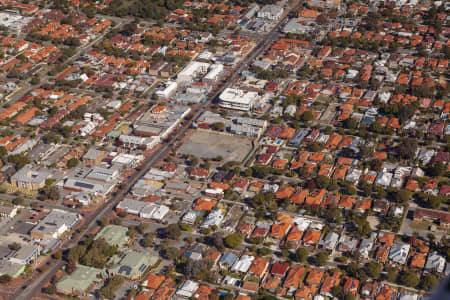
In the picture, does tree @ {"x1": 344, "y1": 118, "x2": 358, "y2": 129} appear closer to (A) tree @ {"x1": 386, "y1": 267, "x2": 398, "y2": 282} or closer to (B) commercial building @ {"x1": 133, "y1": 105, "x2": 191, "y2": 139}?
(B) commercial building @ {"x1": 133, "y1": 105, "x2": 191, "y2": 139}

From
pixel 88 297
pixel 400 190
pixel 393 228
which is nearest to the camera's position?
pixel 88 297

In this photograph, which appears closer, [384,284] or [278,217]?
[384,284]

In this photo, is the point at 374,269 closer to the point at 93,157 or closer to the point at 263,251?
the point at 263,251

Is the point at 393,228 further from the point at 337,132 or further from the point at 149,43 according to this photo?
the point at 149,43

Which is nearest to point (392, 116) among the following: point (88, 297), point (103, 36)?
point (88, 297)

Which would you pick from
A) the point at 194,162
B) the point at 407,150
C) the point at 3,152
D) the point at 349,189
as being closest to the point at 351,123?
the point at 407,150

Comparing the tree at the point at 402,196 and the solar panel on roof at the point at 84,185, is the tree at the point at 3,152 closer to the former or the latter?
the solar panel on roof at the point at 84,185

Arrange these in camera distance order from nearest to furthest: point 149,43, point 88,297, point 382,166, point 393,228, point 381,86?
point 88,297 → point 393,228 → point 382,166 → point 381,86 → point 149,43

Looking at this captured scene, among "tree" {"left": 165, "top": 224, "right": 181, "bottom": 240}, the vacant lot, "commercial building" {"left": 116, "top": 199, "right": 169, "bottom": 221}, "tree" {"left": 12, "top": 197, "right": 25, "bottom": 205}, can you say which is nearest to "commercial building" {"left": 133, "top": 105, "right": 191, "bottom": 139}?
the vacant lot
